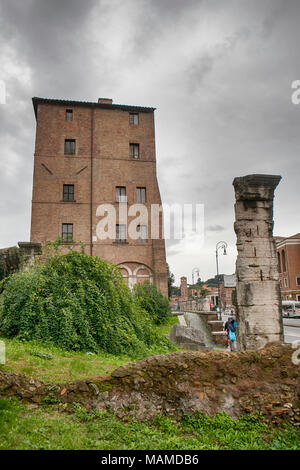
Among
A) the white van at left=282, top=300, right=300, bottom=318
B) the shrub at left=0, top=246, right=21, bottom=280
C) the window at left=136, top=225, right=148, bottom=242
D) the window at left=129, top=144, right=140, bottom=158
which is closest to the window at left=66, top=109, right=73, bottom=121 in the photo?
the window at left=129, top=144, right=140, bottom=158

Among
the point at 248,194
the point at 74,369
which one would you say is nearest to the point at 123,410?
the point at 74,369

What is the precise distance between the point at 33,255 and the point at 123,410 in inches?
385

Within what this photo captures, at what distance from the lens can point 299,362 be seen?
5.03m

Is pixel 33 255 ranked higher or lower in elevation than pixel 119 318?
higher

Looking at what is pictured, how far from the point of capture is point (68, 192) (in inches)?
1049

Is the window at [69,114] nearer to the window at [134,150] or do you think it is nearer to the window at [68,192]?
the window at [134,150]

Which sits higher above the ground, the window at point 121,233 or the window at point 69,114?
the window at point 69,114

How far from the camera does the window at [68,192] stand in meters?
26.5

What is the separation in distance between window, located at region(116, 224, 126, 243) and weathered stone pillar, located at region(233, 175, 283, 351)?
1741cm

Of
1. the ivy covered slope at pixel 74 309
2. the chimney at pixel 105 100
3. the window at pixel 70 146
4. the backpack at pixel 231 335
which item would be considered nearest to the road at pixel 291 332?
the backpack at pixel 231 335

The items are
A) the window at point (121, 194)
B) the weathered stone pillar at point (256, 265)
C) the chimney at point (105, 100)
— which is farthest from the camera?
the chimney at point (105, 100)

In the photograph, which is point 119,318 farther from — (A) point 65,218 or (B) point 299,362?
(A) point 65,218

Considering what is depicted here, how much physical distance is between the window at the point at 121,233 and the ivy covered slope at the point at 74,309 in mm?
15878

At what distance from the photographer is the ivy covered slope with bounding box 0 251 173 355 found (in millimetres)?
8016
